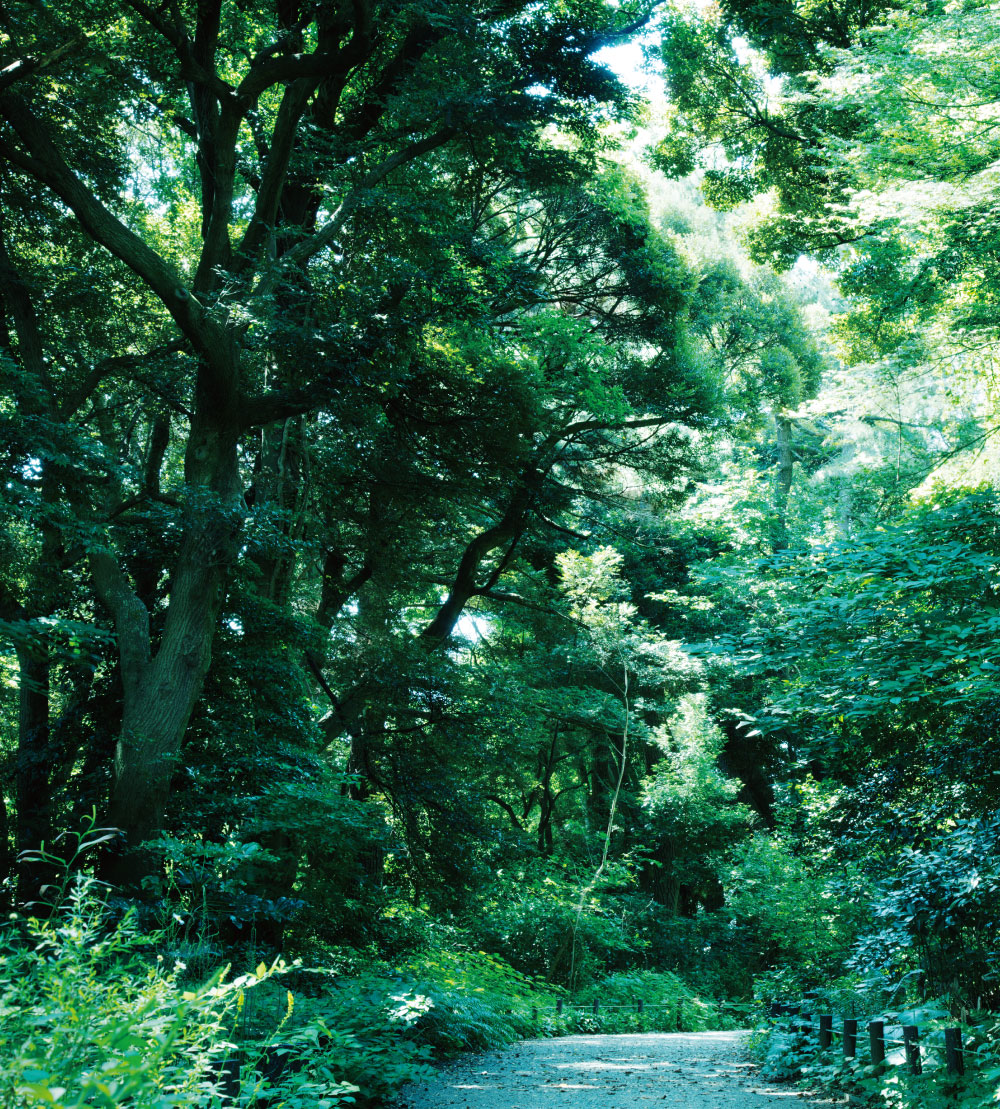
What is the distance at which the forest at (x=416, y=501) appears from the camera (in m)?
5.81

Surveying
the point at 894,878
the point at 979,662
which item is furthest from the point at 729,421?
the point at 894,878

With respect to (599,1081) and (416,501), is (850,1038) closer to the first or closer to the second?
(599,1081)

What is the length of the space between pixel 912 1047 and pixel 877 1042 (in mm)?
518

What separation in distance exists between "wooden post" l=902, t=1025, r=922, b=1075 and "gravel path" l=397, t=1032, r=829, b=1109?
39.3 inches

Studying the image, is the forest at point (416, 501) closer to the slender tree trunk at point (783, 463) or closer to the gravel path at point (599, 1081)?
the gravel path at point (599, 1081)

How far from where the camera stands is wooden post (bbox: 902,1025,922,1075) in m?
4.47

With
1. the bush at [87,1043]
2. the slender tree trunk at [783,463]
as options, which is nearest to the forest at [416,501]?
the bush at [87,1043]

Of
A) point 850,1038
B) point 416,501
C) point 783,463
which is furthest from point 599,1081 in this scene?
point 783,463

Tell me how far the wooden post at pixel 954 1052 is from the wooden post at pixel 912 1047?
0.76 feet

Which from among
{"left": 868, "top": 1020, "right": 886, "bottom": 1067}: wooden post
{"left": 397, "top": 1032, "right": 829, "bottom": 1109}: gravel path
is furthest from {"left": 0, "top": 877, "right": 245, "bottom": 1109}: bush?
{"left": 868, "top": 1020, "right": 886, "bottom": 1067}: wooden post

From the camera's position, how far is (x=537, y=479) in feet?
39.1

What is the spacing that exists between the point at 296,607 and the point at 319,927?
4340 millimetres

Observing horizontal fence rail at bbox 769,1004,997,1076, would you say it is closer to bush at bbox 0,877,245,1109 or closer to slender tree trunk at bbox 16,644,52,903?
bush at bbox 0,877,245,1109

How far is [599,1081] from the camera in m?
6.41
